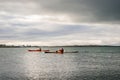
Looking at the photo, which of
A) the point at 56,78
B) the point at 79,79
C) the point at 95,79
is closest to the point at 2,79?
the point at 56,78

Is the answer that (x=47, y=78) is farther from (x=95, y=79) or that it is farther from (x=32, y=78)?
(x=95, y=79)

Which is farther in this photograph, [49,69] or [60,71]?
[49,69]

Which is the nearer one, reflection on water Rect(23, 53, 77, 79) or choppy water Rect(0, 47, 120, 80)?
choppy water Rect(0, 47, 120, 80)

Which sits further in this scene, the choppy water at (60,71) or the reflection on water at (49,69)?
the reflection on water at (49,69)

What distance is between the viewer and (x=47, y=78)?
5141 cm

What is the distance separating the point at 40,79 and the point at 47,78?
79.5 inches

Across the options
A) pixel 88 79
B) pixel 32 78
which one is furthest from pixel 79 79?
pixel 32 78

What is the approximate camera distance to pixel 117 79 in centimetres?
4956

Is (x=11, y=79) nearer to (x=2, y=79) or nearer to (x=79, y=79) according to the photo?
(x=2, y=79)

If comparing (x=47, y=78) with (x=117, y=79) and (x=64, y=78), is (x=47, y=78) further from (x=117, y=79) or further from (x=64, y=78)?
(x=117, y=79)

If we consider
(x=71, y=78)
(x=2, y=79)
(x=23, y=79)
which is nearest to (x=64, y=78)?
(x=71, y=78)

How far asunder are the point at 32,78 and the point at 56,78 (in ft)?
16.2

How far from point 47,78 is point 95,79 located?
9.76 metres

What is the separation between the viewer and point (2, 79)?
163ft
